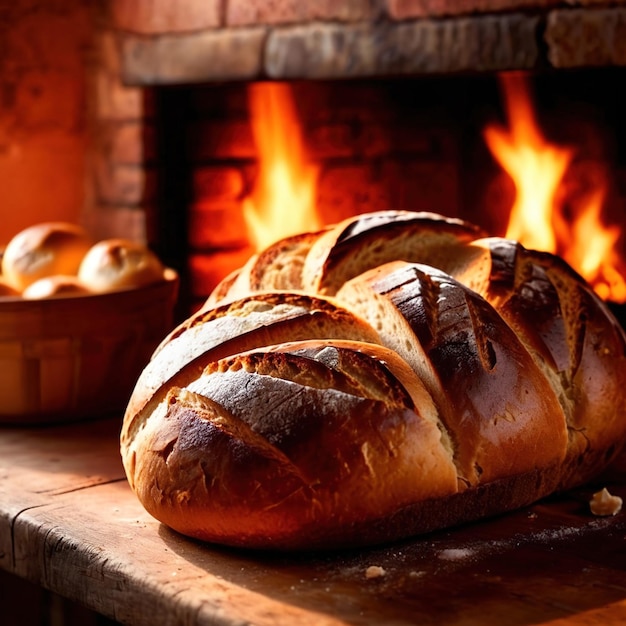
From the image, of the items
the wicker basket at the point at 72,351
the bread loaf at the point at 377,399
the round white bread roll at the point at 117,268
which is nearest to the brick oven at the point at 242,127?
the round white bread roll at the point at 117,268

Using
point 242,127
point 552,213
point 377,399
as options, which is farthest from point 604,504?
point 242,127

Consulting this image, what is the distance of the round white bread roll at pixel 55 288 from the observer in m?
2.09

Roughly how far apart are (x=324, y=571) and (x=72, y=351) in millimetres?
897

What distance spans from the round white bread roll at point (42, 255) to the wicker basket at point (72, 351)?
0.14m

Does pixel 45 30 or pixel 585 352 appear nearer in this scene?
pixel 585 352

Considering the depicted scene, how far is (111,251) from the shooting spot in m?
2.18

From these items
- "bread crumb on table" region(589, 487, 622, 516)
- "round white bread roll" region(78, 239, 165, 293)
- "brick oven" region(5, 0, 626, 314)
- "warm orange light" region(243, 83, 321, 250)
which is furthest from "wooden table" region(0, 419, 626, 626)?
"warm orange light" region(243, 83, 321, 250)

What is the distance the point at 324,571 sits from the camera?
4.53 ft

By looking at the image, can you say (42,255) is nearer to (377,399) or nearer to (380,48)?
(380,48)

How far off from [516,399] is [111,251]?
975 millimetres

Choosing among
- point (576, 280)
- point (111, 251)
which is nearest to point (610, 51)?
point (576, 280)

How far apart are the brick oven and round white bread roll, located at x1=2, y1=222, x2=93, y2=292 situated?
0.61 m

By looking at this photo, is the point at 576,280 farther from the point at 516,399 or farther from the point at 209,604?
the point at 209,604

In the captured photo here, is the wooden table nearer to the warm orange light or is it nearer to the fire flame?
the fire flame
